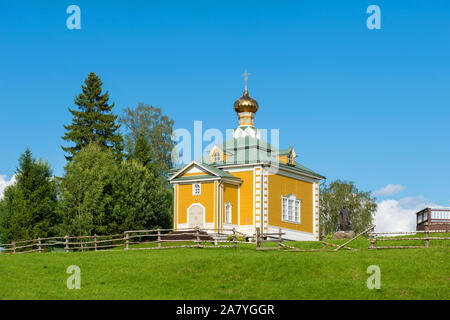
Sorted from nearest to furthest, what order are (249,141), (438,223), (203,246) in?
(203,246) < (438,223) < (249,141)

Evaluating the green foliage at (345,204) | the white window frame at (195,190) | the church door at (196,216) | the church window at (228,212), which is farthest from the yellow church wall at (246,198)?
the green foliage at (345,204)

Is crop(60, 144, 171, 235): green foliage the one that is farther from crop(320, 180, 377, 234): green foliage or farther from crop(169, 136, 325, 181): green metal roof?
crop(320, 180, 377, 234): green foliage

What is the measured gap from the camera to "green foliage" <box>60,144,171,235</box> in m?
47.2

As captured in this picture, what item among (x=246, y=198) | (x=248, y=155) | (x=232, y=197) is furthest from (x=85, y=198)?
(x=248, y=155)

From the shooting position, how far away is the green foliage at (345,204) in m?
66.4

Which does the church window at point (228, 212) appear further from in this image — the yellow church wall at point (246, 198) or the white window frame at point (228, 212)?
the yellow church wall at point (246, 198)

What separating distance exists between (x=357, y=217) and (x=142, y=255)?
127 ft

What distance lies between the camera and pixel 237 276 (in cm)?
2595

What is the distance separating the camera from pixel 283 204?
4706cm

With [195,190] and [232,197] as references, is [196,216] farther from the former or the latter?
[232,197]

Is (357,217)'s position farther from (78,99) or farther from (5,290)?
(5,290)

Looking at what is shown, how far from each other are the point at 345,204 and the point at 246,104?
20.7 m

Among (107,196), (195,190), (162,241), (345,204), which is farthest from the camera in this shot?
(345,204)

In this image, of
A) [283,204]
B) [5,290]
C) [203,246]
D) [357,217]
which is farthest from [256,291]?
[357,217]
